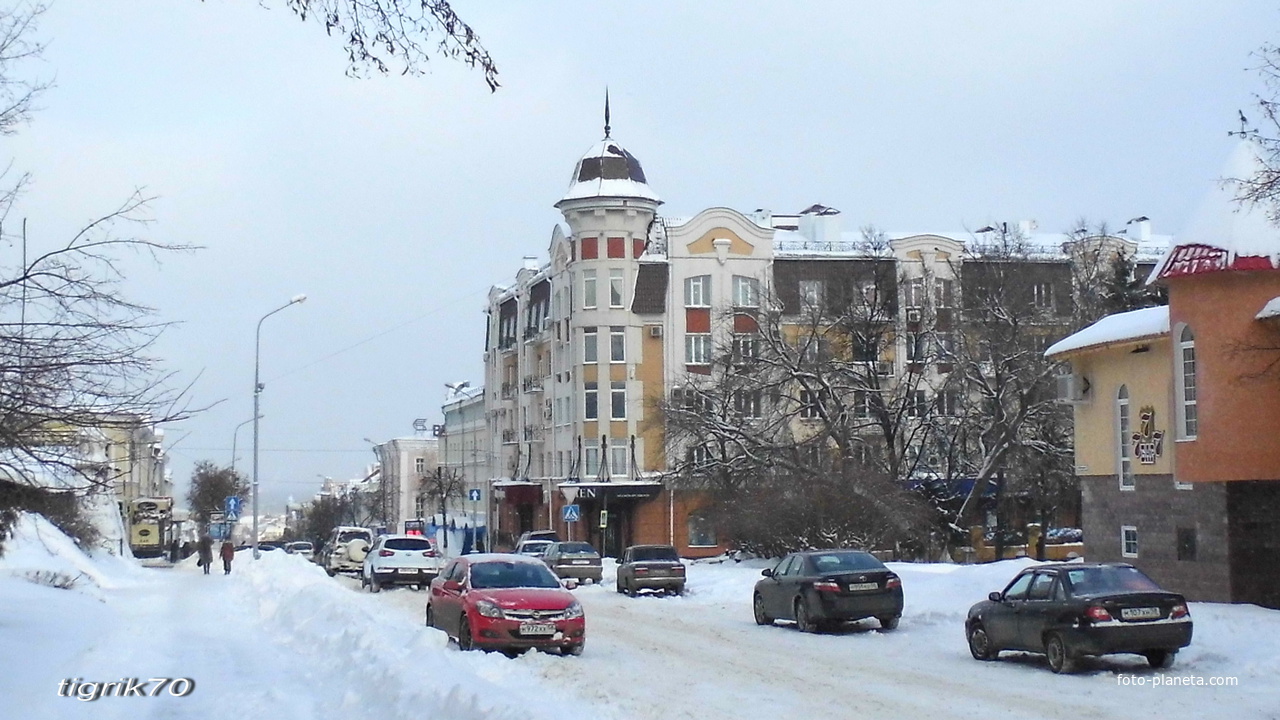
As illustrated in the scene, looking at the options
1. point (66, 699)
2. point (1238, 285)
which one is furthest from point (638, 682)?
point (1238, 285)

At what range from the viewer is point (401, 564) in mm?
41094

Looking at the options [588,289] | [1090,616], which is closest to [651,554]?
[1090,616]

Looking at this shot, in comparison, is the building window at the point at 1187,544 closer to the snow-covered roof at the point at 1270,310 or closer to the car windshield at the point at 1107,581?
the snow-covered roof at the point at 1270,310

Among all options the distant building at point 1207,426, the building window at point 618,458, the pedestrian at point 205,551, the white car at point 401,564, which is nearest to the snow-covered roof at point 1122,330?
the distant building at point 1207,426

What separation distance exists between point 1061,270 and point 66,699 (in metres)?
45.1

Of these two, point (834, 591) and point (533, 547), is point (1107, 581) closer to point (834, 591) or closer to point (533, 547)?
point (834, 591)

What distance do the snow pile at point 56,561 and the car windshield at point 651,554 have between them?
14195mm

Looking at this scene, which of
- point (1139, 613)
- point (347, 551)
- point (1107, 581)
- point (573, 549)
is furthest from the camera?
point (347, 551)

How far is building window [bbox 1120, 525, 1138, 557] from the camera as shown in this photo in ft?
100

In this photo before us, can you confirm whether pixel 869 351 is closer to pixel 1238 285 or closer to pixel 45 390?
pixel 1238 285

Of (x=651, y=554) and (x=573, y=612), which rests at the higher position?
(x=573, y=612)

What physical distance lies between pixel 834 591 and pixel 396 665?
39.0 feet

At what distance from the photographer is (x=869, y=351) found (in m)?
49.5

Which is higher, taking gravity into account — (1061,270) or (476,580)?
(1061,270)
